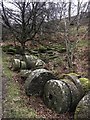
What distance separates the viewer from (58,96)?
417 inches

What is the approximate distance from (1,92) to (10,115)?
2.28 meters

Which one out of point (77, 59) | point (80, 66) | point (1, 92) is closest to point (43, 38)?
point (77, 59)

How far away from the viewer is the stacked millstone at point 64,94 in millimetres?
10438

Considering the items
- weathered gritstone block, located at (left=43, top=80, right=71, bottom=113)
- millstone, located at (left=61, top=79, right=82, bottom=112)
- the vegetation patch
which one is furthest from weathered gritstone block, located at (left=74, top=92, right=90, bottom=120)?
the vegetation patch

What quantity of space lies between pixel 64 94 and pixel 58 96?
1.05 feet

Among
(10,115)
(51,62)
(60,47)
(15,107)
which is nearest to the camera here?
(10,115)

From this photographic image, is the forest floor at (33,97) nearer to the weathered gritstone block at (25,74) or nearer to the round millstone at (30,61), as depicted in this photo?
the weathered gritstone block at (25,74)

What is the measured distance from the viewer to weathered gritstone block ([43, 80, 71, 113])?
10406 mm

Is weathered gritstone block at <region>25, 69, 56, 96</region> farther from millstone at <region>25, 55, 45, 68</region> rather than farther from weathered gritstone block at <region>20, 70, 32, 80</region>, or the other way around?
millstone at <region>25, 55, 45, 68</region>

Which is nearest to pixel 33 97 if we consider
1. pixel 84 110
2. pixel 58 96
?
pixel 58 96

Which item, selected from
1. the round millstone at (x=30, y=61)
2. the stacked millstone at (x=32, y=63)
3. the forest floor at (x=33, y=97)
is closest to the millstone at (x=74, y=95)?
the forest floor at (x=33, y=97)

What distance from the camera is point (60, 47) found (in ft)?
75.7

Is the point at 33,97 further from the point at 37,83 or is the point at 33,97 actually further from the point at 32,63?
the point at 32,63

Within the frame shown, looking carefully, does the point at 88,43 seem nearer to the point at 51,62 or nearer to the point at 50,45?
the point at 50,45
